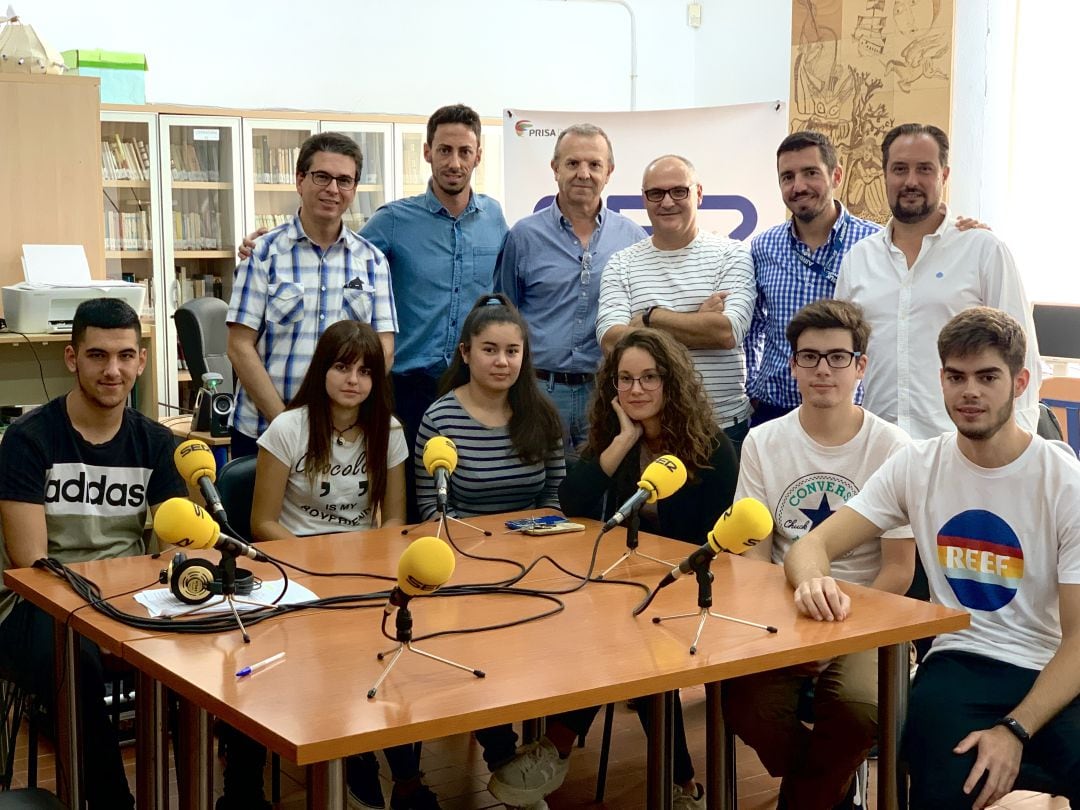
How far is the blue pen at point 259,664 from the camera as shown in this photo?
6.10 ft

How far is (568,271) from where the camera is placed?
3.80 m

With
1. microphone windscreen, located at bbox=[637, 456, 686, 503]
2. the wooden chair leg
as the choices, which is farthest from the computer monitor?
microphone windscreen, located at bbox=[637, 456, 686, 503]

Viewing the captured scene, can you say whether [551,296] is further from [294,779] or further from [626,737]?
[294,779]

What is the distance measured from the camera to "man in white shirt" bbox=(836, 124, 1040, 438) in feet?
10.4

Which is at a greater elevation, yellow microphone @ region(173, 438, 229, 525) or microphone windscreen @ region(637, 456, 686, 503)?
yellow microphone @ region(173, 438, 229, 525)

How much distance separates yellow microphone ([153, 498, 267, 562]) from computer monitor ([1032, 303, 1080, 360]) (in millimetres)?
4501

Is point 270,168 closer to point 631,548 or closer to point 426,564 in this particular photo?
point 631,548

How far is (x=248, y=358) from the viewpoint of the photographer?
350 centimetres

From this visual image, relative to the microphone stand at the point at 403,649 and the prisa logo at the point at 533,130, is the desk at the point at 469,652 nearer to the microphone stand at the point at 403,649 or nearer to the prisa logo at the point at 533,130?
the microphone stand at the point at 403,649

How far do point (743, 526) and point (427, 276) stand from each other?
2.02 metres

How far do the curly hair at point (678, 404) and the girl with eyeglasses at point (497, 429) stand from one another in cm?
20

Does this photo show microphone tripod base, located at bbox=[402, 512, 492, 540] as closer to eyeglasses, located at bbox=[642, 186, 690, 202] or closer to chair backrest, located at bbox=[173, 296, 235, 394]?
eyeglasses, located at bbox=[642, 186, 690, 202]

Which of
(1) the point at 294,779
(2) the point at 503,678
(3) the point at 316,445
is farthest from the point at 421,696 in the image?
(1) the point at 294,779

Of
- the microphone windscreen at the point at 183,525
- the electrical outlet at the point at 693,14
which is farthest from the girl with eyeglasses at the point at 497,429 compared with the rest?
the electrical outlet at the point at 693,14
